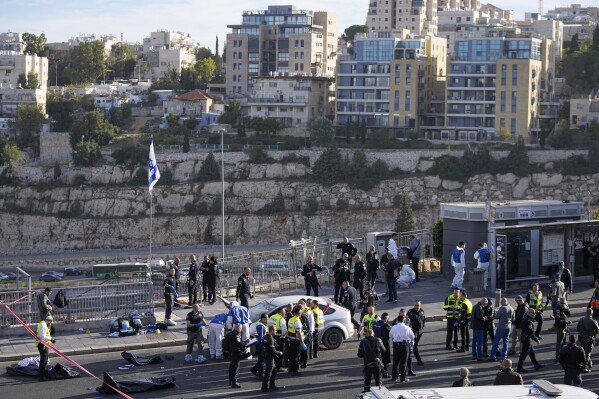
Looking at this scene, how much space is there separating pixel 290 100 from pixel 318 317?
77.2 metres

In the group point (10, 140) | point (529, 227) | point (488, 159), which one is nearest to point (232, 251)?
point (488, 159)

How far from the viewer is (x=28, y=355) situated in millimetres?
21172

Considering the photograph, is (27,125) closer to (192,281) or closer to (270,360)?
(192,281)

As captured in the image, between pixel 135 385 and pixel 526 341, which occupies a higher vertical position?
pixel 526 341

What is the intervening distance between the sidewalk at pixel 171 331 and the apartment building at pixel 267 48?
8359 centimetres

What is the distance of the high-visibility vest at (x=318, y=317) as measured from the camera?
2094 centimetres

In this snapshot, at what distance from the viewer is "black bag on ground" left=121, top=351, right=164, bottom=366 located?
20.5 m

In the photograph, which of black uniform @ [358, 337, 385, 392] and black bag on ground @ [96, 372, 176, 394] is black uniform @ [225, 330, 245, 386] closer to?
black bag on ground @ [96, 372, 176, 394]

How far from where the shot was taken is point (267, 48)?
114 meters

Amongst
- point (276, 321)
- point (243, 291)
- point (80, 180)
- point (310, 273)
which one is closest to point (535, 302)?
point (276, 321)

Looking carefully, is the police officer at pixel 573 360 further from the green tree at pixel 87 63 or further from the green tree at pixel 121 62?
the green tree at pixel 121 62

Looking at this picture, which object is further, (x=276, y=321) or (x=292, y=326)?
(x=276, y=321)

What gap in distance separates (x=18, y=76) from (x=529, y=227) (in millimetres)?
104277

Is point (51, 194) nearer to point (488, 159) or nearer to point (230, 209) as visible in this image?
point (230, 209)
